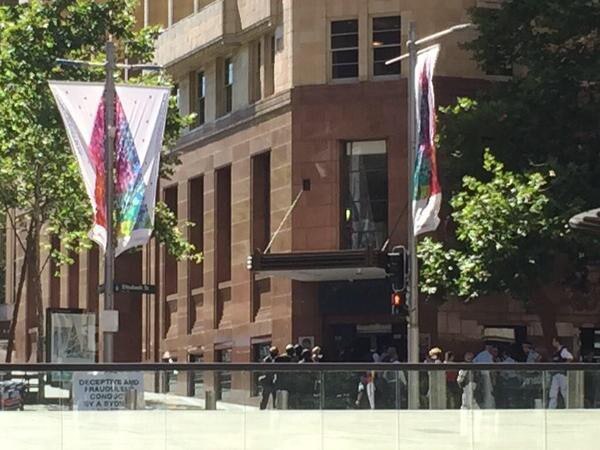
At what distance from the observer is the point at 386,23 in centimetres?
5156

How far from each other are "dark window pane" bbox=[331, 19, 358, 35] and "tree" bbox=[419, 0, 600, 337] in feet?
14.4

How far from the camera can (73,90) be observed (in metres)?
35.2

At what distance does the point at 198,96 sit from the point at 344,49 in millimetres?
9557

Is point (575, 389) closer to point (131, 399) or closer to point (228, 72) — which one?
point (131, 399)

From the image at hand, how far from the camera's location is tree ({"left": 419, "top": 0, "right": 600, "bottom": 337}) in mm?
43219

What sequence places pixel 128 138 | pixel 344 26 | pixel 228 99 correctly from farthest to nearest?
1. pixel 228 99
2. pixel 344 26
3. pixel 128 138

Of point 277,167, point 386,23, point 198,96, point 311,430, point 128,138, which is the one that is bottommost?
point 311,430

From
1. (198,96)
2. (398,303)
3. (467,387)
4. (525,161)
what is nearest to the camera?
(467,387)

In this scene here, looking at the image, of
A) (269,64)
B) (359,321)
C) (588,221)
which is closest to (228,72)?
(269,64)

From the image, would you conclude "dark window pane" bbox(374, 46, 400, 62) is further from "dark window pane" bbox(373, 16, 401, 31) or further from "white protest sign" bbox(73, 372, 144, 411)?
"white protest sign" bbox(73, 372, 144, 411)

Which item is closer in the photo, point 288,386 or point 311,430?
point 311,430

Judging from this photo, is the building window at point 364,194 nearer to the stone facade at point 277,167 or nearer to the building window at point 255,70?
the stone facade at point 277,167

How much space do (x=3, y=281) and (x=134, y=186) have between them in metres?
62.1

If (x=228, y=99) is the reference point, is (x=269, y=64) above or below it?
above
